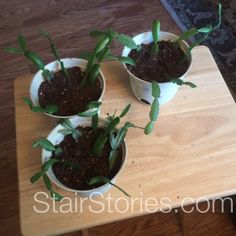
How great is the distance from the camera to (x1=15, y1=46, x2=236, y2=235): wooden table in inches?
26.9

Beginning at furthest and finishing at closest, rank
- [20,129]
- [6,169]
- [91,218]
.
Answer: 1. [6,169]
2. [20,129]
3. [91,218]

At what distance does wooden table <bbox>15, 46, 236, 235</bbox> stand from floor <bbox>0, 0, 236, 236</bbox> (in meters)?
0.46

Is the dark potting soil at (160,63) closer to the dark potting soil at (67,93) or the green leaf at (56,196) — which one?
the dark potting soil at (67,93)

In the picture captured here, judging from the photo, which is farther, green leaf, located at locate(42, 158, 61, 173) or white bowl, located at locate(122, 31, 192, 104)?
white bowl, located at locate(122, 31, 192, 104)

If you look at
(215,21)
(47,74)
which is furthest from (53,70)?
(215,21)

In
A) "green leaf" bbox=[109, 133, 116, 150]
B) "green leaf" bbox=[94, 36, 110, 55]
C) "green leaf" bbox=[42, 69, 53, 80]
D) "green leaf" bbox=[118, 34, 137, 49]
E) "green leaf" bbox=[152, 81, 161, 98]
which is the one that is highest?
"green leaf" bbox=[94, 36, 110, 55]

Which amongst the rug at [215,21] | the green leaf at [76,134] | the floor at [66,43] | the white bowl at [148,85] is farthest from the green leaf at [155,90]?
the rug at [215,21]

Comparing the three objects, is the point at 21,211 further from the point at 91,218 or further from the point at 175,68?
the point at 175,68

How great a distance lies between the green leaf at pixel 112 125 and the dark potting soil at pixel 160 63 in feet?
0.43

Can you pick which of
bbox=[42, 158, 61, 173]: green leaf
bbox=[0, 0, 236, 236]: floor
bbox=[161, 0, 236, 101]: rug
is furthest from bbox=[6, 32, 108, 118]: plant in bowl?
bbox=[161, 0, 236, 101]: rug

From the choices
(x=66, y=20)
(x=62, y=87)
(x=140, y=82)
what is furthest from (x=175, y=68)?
(x=66, y=20)

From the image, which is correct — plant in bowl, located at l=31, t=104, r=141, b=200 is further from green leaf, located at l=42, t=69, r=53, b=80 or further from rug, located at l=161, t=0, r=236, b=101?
rug, located at l=161, t=0, r=236, b=101

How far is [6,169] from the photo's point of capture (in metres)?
1.28

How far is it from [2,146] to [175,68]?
2.74 ft
